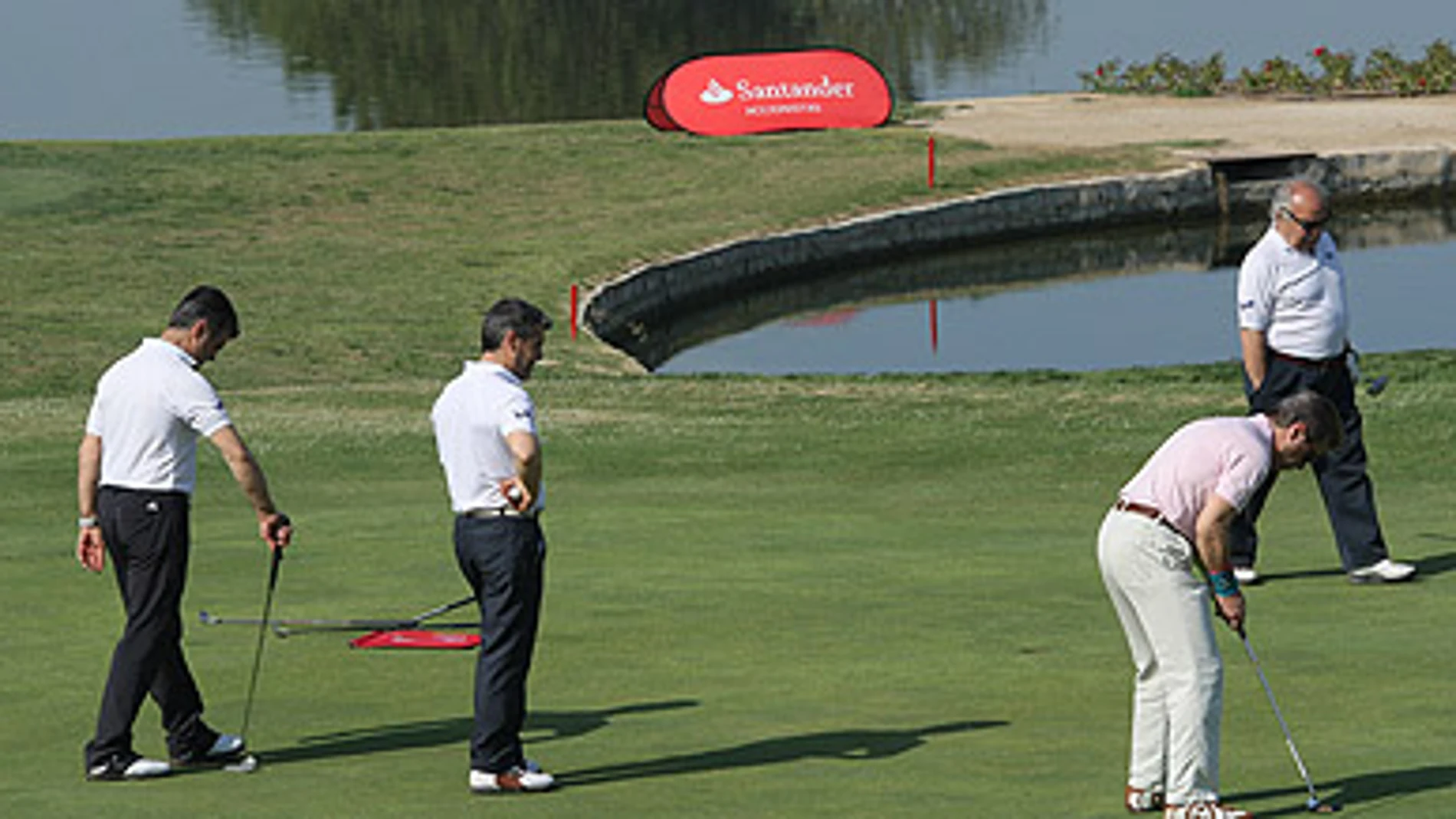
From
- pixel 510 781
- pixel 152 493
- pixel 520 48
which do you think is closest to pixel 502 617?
pixel 510 781

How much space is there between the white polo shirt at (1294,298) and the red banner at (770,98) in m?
37.4

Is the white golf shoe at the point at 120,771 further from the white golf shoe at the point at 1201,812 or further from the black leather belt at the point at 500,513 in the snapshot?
the white golf shoe at the point at 1201,812

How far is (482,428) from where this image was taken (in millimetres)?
9086

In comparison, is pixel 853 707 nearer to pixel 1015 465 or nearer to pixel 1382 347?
pixel 1015 465

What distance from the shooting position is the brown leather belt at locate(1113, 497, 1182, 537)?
28.6 feet

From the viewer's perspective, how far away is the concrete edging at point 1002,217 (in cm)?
3853

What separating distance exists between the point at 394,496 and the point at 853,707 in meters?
7.65

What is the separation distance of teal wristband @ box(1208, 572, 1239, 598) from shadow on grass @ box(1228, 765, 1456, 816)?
800 mm

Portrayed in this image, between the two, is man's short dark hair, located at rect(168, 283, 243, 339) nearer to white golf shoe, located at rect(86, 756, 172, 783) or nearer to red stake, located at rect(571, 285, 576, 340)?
white golf shoe, located at rect(86, 756, 172, 783)

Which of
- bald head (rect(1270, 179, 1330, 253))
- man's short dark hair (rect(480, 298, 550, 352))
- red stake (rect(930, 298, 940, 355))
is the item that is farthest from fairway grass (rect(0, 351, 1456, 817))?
A: red stake (rect(930, 298, 940, 355))

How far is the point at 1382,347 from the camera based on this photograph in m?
34.2

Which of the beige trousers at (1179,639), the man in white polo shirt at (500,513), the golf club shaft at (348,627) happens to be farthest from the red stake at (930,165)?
the beige trousers at (1179,639)

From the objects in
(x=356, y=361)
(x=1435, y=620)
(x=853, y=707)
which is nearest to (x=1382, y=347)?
(x=356, y=361)

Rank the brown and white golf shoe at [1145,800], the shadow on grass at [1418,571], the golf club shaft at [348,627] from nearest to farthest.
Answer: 1. the brown and white golf shoe at [1145,800]
2. the golf club shaft at [348,627]
3. the shadow on grass at [1418,571]
